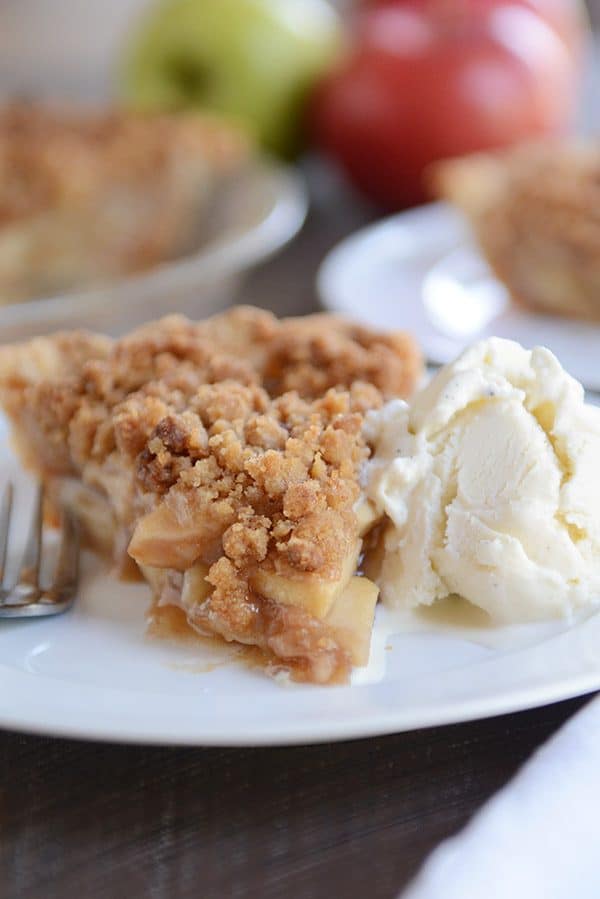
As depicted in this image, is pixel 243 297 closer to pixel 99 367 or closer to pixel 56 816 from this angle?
pixel 99 367

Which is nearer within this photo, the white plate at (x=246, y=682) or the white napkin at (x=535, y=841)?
the white napkin at (x=535, y=841)

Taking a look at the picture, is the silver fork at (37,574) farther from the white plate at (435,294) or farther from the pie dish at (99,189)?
the pie dish at (99,189)

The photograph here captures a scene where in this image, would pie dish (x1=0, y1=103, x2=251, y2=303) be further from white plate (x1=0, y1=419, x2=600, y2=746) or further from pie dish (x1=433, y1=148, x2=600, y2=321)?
white plate (x1=0, y1=419, x2=600, y2=746)

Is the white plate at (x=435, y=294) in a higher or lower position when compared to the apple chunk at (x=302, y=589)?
lower

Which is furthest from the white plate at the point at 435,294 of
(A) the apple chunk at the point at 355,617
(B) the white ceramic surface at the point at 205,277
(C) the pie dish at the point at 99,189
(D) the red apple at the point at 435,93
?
(A) the apple chunk at the point at 355,617

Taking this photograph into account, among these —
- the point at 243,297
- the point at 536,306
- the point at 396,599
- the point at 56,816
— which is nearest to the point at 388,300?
the point at 536,306

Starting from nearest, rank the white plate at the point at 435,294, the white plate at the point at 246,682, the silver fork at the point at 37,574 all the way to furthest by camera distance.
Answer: the white plate at the point at 246,682
the silver fork at the point at 37,574
the white plate at the point at 435,294
